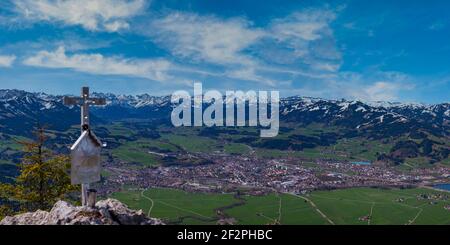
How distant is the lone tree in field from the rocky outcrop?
1174cm

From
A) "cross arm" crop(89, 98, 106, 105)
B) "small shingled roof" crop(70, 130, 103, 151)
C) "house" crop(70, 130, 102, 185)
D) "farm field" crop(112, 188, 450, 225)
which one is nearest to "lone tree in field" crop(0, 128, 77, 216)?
"cross arm" crop(89, 98, 106, 105)

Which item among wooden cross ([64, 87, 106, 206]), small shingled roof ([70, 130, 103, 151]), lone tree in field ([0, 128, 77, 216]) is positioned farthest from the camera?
lone tree in field ([0, 128, 77, 216])

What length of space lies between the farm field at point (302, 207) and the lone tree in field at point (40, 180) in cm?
8635

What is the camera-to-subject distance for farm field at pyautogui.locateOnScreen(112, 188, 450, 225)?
123750mm

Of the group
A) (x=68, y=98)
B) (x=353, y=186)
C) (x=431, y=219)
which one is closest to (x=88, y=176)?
(x=68, y=98)

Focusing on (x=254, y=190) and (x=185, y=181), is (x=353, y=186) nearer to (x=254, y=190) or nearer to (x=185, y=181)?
(x=254, y=190)

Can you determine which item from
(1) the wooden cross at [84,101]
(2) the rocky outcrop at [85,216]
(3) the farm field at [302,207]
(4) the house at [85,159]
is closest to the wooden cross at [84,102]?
(1) the wooden cross at [84,101]

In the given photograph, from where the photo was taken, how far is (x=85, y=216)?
11492 mm

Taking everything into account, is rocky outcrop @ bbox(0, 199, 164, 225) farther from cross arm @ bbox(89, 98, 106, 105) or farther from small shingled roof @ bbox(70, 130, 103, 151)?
cross arm @ bbox(89, 98, 106, 105)

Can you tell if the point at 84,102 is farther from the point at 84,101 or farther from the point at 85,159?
the point at 85,159

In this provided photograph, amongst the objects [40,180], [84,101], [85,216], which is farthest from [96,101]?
[40,180]

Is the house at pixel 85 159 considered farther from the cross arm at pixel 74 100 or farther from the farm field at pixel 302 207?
the farm field at pixel 302 207

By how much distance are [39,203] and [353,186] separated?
578ft
